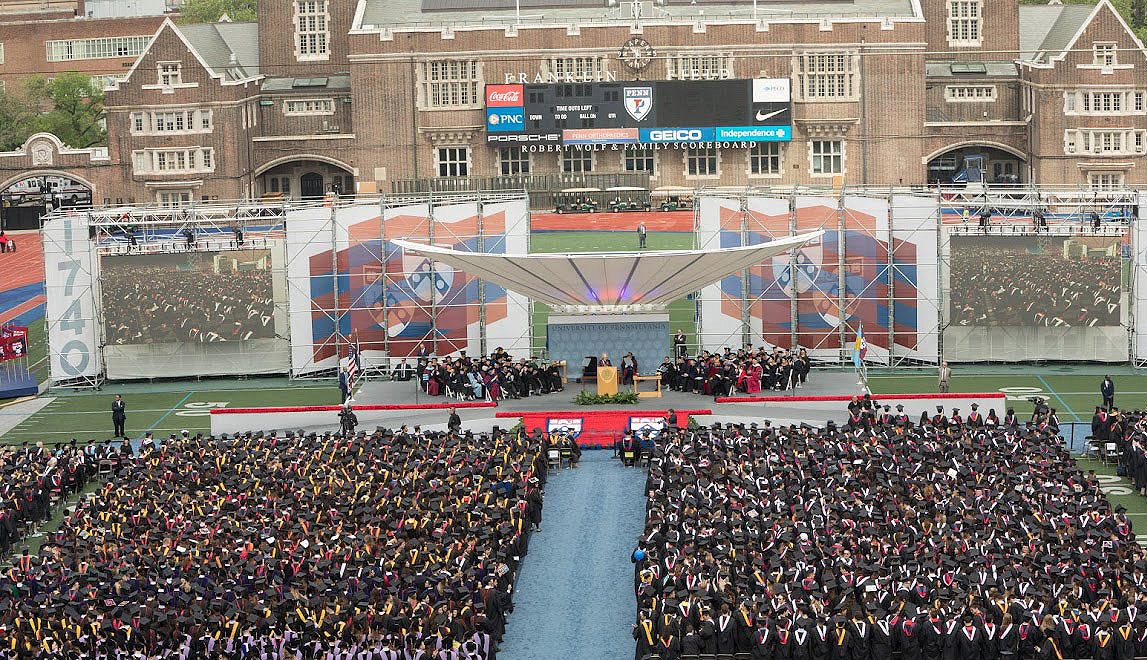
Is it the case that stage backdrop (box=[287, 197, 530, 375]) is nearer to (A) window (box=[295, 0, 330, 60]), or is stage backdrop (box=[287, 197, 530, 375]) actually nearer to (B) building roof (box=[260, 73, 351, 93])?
(B) building roof (box=[260, 73, 351, 93])

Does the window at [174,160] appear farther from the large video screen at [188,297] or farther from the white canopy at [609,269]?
the white canopy at [609,269]

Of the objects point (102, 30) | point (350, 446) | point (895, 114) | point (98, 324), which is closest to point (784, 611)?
point (350, 446)

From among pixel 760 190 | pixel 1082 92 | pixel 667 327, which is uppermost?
pixel 1082 92

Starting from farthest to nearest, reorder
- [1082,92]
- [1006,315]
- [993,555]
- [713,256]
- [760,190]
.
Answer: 1. [1082,92]
2. [760,190]
3. [1006,315]
4. [713,256]
5. [993,555]

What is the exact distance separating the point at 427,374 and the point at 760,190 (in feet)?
48.7

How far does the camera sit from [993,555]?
28.6 metres

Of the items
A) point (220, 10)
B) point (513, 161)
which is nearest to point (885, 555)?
point (513, 161)

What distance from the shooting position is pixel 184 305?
172ft

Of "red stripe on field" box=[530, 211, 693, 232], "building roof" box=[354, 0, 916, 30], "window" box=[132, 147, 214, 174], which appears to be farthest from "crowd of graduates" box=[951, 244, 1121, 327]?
"window" box=[132, 147, 214, 174]

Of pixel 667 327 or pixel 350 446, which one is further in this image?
pixel 667 327

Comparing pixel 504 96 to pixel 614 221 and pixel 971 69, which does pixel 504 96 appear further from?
pixel 971 69

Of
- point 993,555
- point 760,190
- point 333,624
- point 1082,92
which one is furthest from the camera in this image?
point 1082,92

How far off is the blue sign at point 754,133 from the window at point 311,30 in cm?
2079

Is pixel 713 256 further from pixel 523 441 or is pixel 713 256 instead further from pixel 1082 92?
pixel 1082 92
